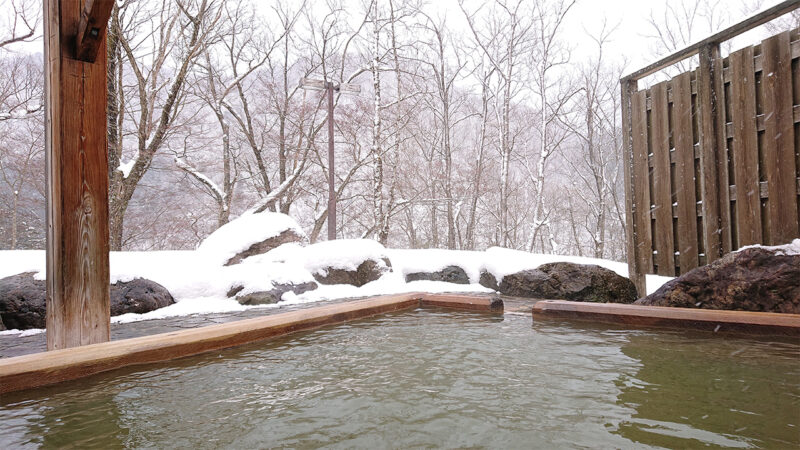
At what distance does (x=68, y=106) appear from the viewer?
8.46ft

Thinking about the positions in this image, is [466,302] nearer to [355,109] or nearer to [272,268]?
[272,268]

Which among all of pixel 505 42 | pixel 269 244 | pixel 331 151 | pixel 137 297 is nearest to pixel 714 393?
pixel 137 297

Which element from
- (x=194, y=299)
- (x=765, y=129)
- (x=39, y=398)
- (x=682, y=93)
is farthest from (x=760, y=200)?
(x=194, y=299)

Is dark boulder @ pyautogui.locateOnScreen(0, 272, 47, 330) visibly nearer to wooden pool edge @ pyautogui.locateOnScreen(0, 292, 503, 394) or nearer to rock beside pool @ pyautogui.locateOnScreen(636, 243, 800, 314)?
wooden pool edge @ pyautogui.locateOnScreen(0, 292, 503, 394)

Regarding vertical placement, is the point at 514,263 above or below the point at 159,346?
above

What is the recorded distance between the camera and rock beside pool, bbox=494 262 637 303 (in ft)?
17.9

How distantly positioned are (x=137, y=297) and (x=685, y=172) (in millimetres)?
6121

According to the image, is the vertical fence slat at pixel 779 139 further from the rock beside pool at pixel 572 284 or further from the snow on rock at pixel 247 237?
the snow on rock at pixel 247 237

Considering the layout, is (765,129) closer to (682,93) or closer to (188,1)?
(682,93)

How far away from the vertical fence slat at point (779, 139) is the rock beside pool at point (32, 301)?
20.7 feet

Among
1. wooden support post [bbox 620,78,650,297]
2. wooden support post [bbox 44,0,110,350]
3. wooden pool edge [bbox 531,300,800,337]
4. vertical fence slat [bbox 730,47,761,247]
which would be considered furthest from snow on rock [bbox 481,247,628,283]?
wooden support post [bbox 44,0,110,350]

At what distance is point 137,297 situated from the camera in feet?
15.9

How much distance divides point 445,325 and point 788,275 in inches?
107

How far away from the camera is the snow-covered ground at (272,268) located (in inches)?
201
